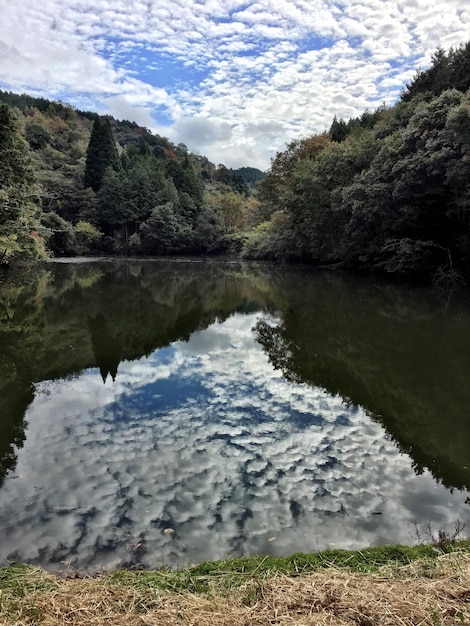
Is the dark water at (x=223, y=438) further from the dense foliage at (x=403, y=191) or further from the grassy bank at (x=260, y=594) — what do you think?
the dense foliage at (x=403, y=191)

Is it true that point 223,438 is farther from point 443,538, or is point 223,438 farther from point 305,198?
point 305,198

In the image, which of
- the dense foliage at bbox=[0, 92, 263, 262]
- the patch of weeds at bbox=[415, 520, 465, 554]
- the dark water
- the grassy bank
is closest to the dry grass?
the grassy bank

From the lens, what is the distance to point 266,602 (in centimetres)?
248

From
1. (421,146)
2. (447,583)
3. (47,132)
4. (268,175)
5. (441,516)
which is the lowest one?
(441,516)

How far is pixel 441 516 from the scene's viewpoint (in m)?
4.26

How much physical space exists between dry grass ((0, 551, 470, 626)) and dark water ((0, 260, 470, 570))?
976 millimetres

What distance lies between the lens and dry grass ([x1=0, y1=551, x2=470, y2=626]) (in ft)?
7.43

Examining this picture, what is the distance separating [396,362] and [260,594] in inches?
306

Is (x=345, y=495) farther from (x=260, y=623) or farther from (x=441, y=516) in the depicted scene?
(x=260, y=623)

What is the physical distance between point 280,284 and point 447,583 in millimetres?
23466

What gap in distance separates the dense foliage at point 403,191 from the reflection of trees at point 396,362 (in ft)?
21.6

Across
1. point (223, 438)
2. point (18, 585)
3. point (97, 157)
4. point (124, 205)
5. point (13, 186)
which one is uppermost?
point (97, 157)

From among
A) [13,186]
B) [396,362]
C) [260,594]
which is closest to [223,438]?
[260,594]

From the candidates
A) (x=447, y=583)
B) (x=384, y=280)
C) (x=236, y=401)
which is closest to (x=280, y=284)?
(x=384, y=280)
